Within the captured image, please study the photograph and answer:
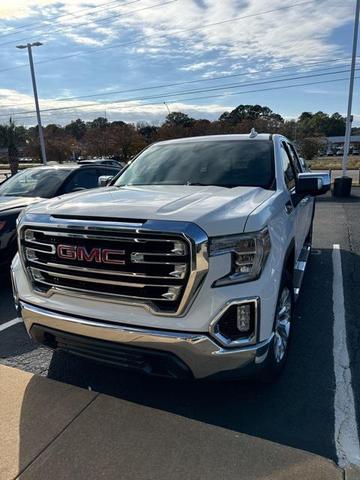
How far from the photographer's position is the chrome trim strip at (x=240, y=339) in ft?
7.77

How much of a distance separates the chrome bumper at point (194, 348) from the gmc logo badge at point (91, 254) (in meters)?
0.39

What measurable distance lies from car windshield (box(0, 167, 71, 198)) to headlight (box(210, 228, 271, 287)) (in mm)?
4275

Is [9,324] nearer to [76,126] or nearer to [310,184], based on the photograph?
[310,184]

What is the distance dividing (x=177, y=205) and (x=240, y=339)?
0.94 metres

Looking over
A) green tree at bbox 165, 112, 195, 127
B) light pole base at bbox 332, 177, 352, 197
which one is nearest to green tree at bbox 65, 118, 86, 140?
green tree at bbox 165, 112, 195, 127

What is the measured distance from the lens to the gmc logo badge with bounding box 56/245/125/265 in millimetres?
2508

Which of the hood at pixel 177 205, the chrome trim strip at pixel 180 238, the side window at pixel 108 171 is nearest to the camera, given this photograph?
the chrome trim strip at pixel 180 238

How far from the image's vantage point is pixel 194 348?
2.38 metres

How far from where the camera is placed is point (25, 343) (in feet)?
12.9

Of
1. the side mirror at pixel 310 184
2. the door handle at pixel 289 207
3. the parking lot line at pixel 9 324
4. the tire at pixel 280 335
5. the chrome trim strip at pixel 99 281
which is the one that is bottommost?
the parking lot line at pixel 9 324

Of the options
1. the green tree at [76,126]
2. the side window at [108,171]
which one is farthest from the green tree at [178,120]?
the side window at [108,171]

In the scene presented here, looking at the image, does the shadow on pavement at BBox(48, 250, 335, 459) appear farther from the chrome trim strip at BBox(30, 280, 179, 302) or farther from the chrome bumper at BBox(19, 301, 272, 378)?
the chrome trim strip at BBox(30, 280, 179, 302)

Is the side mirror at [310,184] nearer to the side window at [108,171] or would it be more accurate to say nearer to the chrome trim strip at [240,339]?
the chrome trim strip at [240,339]

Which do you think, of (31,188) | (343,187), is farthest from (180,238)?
(343,187)
